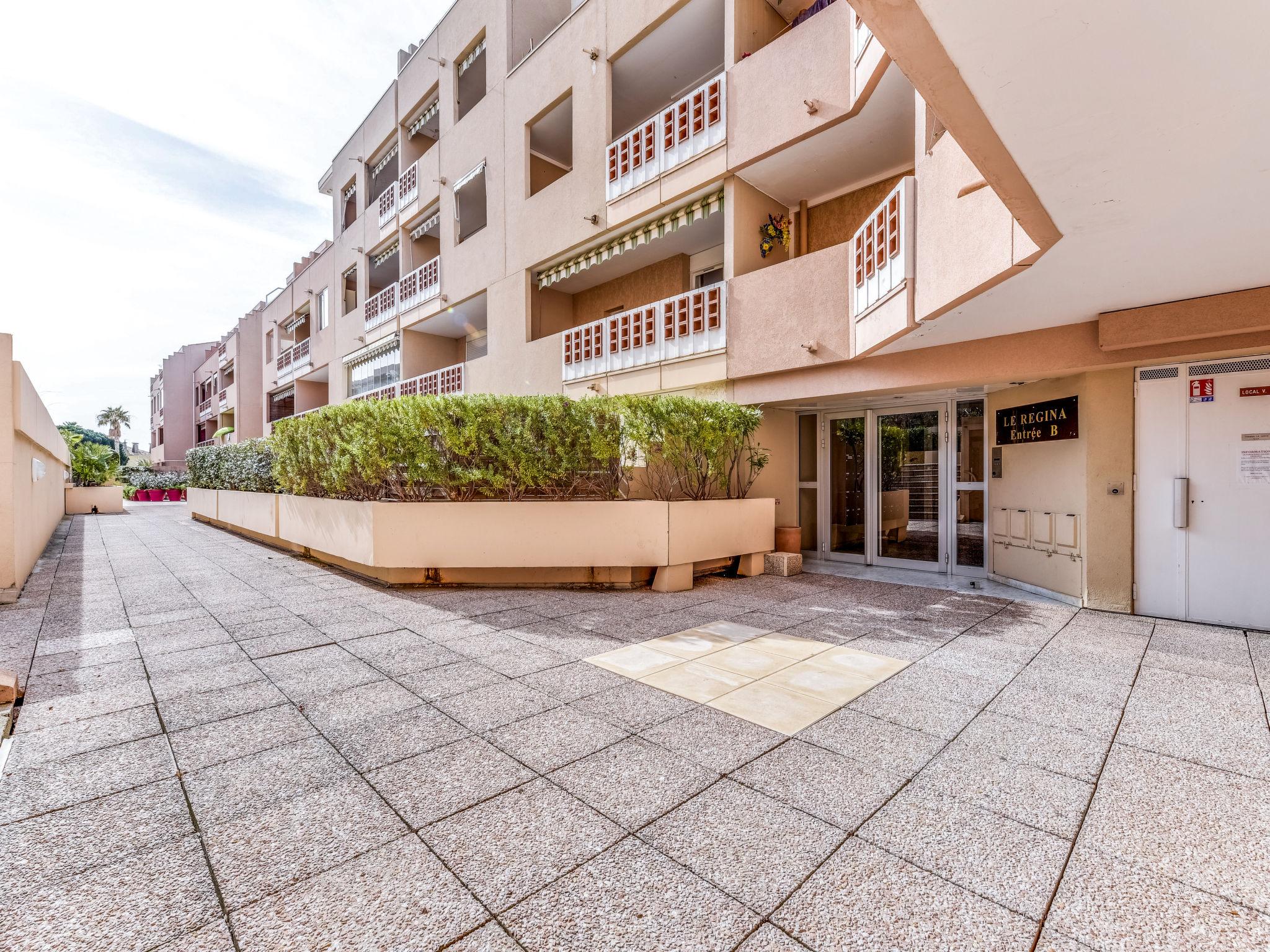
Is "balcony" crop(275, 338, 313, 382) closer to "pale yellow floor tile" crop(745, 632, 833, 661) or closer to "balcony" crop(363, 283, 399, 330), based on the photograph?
"balcony" crop(363, 283, 399, 330)

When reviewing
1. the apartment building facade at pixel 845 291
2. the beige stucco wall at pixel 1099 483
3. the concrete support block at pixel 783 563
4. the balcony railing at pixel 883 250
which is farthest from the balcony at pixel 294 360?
the beige stucco wall at pixel 1099 483

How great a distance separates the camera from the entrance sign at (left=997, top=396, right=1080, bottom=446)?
22.7ft

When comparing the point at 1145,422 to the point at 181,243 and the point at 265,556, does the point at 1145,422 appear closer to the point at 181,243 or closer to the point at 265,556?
the point at 265,556

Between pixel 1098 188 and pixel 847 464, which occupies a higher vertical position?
pixel 1098 188

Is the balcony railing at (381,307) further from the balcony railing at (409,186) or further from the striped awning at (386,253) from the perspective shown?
the balcony railing at (409,186)

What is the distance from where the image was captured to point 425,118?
18328 millimetres

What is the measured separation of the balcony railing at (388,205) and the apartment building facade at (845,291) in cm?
139

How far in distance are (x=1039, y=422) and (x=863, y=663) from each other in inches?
190

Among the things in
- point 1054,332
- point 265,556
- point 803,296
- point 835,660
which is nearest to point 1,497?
point 265,556

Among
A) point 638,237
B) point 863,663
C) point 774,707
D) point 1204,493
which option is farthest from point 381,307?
point 1204,493

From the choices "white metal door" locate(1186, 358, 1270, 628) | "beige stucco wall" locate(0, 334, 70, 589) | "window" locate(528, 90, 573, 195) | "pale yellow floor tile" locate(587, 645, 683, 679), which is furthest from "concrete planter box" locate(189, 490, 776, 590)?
"window" locate(528, 90, 573, 195)

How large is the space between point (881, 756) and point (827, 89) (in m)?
8.69

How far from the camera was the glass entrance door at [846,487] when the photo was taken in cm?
1004

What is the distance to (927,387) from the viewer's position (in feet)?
26.3
